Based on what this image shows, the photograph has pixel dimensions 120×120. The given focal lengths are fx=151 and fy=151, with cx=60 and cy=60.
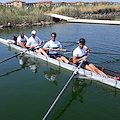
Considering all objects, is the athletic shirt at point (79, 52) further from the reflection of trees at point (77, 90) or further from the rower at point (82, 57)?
the reflection of trees at point (77, 90)

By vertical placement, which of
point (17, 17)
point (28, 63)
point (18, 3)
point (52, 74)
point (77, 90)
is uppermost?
point (18, 3)

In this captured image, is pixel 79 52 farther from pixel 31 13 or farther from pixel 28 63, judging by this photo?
pixel 31 13

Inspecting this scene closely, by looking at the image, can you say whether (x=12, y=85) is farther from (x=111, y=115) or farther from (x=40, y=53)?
(x=111, y=115)

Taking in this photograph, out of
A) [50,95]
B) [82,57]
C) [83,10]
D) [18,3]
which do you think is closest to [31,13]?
[83,10]

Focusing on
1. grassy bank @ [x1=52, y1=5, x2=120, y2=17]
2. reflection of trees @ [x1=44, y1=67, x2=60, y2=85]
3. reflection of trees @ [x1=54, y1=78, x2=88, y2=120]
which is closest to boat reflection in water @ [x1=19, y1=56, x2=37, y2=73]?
reflection of trees @ [x1=44, y1=67, x2=60, y2=85]

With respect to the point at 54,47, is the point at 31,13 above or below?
above

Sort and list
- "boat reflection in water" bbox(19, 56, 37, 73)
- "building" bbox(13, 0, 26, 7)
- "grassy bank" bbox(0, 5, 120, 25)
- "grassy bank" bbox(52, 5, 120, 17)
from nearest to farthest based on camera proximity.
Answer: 1. "boat reflection in water" bbox(19, 56, 37, 73)
2. "grassy bank" bbox(0, 5, 120, 25)
3. "grassy bank" bbox(52, 5, 120, 17)
4. "building" bbox(13, 0, 26, 7)

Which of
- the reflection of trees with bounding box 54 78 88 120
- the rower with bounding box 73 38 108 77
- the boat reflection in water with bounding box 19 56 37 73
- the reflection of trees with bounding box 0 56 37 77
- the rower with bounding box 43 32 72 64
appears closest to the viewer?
the reflection of trees with bounding box 54 78 88 120

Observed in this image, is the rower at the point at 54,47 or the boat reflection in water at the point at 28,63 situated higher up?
the rower at the point at 54,47

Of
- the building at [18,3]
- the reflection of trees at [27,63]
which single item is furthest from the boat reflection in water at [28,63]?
the building at [18,3]

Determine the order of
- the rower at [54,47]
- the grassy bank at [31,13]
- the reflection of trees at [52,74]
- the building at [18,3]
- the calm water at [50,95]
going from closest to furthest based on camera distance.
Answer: the calm water at [50,95]
the reflection of trees at [52,74]
the rower at [54,47]
the grassy bank at [31,13]
the building at [18,3]

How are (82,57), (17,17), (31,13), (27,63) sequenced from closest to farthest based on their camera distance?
(82,57), (27,63), (17,17), (31,13)

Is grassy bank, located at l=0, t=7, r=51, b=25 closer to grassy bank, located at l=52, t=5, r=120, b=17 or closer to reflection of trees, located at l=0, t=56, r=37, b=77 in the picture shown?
grassy bank, located at l=52, t=5, r=120, b=17

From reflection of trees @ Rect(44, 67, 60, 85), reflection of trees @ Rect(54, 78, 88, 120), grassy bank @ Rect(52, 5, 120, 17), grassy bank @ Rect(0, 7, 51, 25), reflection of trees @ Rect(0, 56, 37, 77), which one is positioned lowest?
reflection of trees @ Rect(54, 78, 88, 120)
